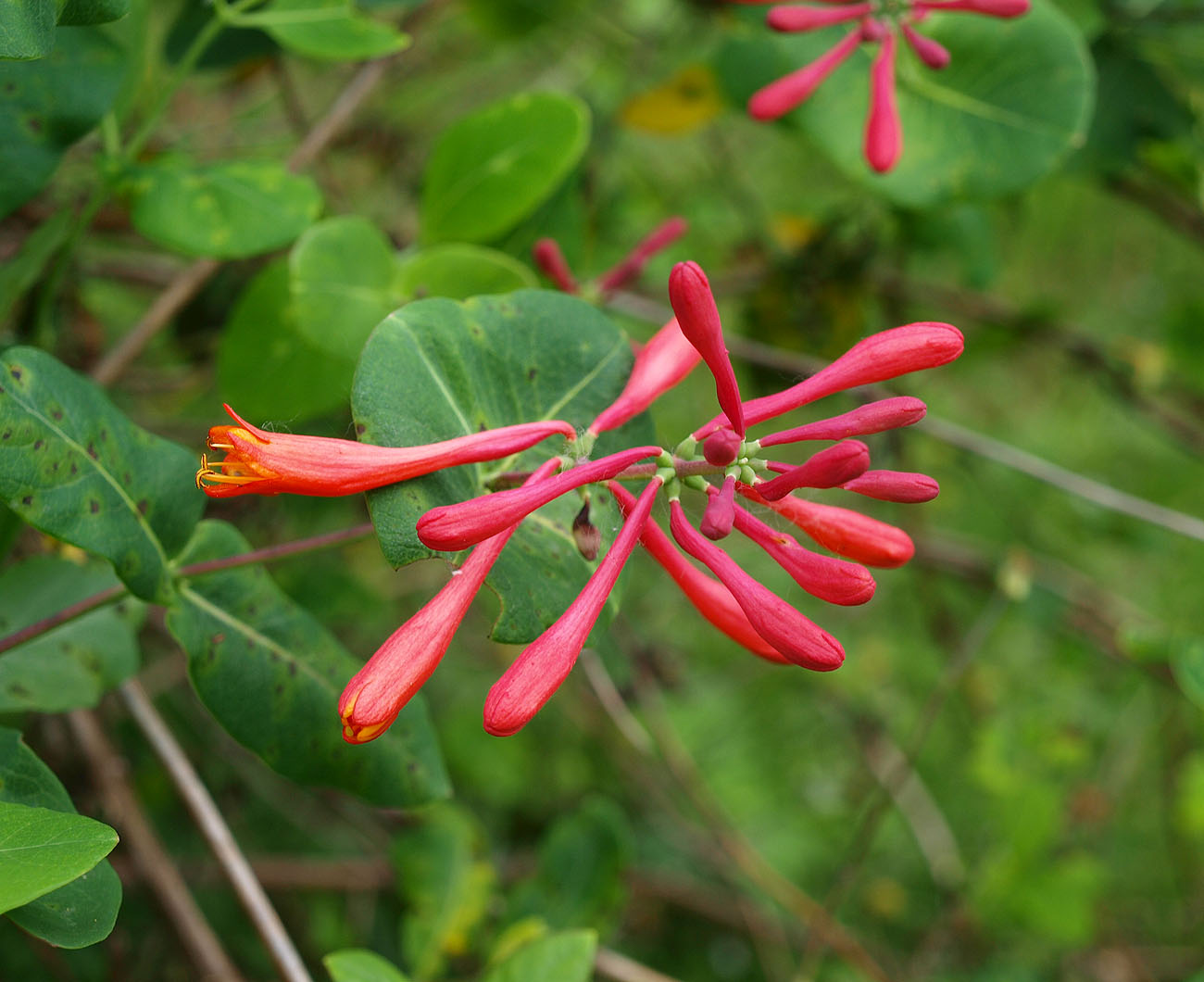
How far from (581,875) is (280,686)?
93 centimetres

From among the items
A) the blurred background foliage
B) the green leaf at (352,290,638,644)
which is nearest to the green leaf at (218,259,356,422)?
the blurred background foliage

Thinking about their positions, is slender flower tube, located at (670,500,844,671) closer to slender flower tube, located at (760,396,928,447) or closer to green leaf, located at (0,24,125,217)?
slender flower tube, located at (760,396,928,447)

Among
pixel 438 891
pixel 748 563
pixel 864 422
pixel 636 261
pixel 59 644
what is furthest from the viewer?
pixel 748 563

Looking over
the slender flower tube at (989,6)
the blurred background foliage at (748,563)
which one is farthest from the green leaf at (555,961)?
the slender flower tube at (989,6)

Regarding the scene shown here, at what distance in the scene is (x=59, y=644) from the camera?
1.12 metres

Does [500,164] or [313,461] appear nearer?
[313,461]

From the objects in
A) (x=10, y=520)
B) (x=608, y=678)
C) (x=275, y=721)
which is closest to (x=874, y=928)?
(x=608, y=678)

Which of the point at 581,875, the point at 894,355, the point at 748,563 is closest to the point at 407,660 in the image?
the point at 894,355

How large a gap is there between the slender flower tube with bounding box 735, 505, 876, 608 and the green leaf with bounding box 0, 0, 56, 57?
0.72m

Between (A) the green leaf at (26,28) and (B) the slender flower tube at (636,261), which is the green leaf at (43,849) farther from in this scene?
(B) the slender flower tube at (636,261)

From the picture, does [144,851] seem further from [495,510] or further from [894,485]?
[894,485]

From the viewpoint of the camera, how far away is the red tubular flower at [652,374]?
99 cm

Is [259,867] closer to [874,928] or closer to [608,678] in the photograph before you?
[608,678]

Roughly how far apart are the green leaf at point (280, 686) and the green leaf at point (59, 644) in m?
0.16
